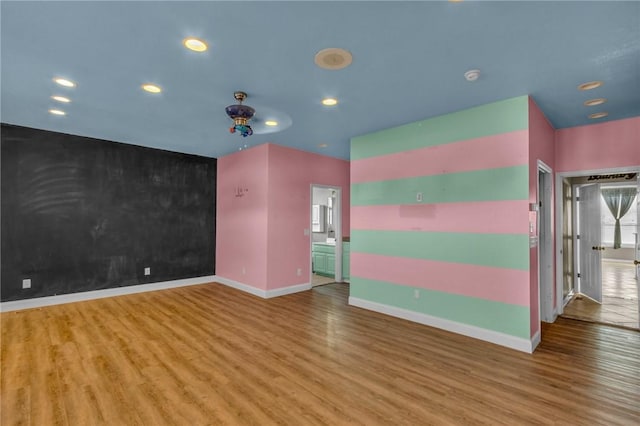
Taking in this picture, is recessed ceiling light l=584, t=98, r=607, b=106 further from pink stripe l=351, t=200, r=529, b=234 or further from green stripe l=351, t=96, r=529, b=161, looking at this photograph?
pink stripe l=351, t=200, r=529, b=234

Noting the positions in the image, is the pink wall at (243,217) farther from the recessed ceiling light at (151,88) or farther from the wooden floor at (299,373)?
the recessed ceiling light at (151,88)

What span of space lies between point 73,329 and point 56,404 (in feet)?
6.18

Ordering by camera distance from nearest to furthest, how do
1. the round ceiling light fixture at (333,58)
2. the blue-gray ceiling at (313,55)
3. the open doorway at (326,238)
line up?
the blue-gray ceiling at (313,55)
the round ceiling light fixture at (333,58)
the open doorway at (326,238)

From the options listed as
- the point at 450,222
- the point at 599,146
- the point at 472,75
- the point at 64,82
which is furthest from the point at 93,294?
the point at 599,146

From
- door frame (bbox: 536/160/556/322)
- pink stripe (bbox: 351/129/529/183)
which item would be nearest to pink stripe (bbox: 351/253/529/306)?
pink stripe (bbox: 351/129/529/183)

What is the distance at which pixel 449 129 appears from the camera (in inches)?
147

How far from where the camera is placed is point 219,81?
9.48 feet

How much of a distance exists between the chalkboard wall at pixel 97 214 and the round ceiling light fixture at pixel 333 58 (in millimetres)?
4683

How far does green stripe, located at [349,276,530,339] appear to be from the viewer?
318 centimetres

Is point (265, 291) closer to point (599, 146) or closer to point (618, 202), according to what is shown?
point (599, 146)

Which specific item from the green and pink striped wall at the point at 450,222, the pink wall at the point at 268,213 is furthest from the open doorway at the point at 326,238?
the green and pink striped wall at the point at 450,222

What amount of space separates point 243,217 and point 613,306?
22.0 feet

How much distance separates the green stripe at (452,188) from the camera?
126 inches

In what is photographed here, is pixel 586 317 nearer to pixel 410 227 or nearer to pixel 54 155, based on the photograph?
pixel 410 227
